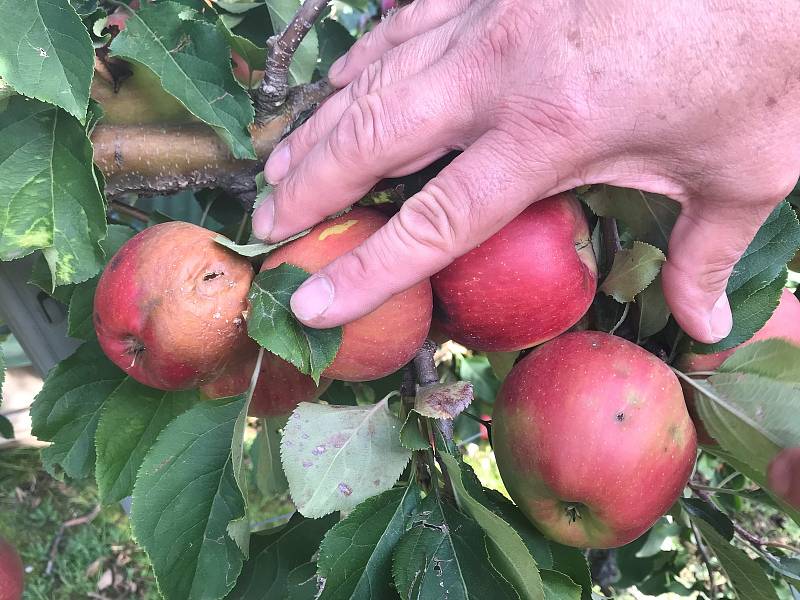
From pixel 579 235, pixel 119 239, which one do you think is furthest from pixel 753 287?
pixel 119 239

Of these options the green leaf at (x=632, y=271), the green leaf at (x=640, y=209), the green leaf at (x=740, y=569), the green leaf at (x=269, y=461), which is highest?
the green leaf at (x=640, y=209)

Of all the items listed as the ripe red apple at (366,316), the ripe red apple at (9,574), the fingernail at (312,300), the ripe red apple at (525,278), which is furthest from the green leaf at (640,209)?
the ripe red apple at (9,574)

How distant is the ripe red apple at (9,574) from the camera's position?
47.8 inches

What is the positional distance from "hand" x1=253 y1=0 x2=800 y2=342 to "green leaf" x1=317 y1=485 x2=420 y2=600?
252 millimetres

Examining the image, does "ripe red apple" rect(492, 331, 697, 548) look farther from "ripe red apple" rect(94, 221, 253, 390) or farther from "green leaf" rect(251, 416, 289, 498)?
"green leaf" rect(251, 416, 289, 498)

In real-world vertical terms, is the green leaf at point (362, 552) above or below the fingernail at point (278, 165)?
below

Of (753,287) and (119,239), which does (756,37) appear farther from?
(119,239)

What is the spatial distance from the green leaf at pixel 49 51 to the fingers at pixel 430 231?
328mm

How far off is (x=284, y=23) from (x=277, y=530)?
0.82 m

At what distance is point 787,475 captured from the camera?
63cm

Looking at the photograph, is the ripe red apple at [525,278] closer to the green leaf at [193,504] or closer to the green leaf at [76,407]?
the green leaf at [193,504]

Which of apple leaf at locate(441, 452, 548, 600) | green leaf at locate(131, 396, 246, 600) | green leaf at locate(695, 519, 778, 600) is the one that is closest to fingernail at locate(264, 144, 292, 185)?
green leaf at locate(131, 396, 246, 600)

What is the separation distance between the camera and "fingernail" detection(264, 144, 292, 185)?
2.69 ft

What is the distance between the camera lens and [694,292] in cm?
76
